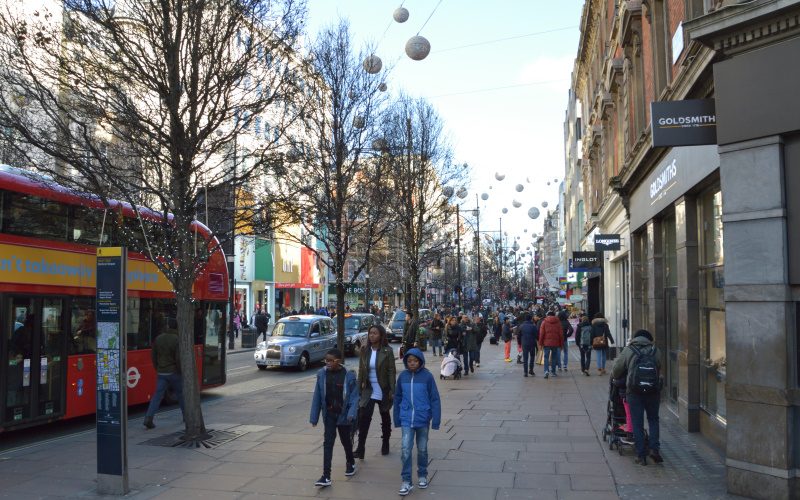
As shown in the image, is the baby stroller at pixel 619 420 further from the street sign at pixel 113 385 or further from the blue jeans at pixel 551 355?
the blue jeans at pixel 551 355

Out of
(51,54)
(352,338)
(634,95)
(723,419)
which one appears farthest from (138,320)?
(352,338)

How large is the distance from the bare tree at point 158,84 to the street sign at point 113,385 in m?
2.53

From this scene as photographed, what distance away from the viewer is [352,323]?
29516 millimetres

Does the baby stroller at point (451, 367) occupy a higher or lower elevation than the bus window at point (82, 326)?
lower

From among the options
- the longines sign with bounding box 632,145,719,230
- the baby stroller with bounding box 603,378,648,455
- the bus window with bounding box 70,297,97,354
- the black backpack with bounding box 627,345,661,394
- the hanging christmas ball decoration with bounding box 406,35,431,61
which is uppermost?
the hanging christmas ball decoration with bounding box 406,35,431,61

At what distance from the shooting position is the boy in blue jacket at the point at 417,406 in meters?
7.47

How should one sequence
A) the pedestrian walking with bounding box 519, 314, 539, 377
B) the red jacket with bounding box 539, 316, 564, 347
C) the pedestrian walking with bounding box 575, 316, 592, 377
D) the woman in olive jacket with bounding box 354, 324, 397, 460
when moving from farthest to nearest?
1. the pedestrian walking with bounding box 575, 316, 592, 377
2. the pedestrian walking with bounding box 519, 314, 539, 377
3. the red jacket with bounding box 539, 316, 564, 347
4. the woman in olive jacket with bounding box 354, 324, 397, 460

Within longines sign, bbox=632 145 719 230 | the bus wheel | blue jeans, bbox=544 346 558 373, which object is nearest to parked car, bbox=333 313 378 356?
the bus wheel

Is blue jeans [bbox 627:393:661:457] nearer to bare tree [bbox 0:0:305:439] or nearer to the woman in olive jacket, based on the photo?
the woman in olive jacket

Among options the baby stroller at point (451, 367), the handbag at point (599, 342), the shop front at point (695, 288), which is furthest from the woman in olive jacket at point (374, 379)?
the handbag at point (599, 342)

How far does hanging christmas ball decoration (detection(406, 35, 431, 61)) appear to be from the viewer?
46.2 ft

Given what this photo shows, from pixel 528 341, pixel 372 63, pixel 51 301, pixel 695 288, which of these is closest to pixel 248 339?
pixel 528 341

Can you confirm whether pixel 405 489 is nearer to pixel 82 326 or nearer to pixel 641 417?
pixel 641 417

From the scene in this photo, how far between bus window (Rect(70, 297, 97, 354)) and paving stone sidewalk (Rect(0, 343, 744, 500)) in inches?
58.1
